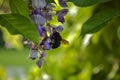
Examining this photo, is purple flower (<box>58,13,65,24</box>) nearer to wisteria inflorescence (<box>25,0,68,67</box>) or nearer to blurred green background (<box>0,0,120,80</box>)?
wisteria inflorescence (<box>25,0,68,67</box>)

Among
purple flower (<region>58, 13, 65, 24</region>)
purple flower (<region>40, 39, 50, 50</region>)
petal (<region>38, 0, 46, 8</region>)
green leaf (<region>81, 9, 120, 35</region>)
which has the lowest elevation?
green leaf (<region>81, 9, 120, 35</region>)

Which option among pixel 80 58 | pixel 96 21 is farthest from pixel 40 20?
pixel 80 58

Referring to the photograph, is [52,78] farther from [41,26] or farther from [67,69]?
[41,26]

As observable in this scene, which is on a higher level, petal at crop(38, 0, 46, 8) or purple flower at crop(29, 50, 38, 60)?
petal at crop(38, 0, 46, 8)

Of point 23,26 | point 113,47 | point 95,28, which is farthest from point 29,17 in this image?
point 113,47

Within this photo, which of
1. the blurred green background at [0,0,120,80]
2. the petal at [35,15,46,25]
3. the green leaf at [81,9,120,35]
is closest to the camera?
the petal at [35,15,46,25]

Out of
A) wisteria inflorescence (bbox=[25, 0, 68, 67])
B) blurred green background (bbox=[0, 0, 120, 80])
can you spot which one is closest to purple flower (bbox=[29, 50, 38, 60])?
wisteria inflorescence (bbox=[25, 0, 68, 67])

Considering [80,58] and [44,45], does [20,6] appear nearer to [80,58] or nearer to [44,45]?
[44,45]
